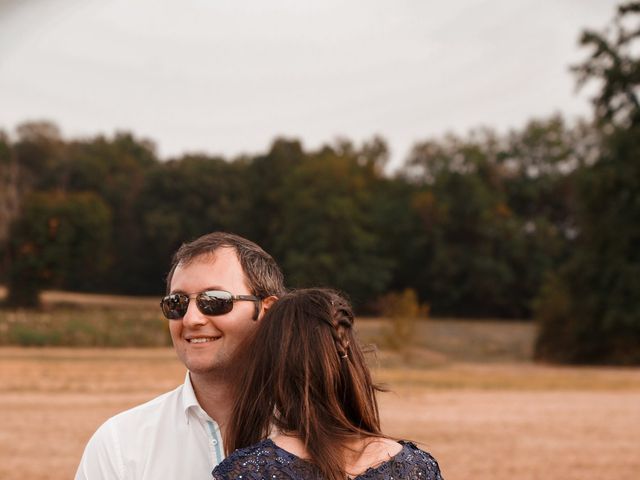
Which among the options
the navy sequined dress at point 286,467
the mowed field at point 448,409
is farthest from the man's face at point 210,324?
the navy sequined dress at point 286,467

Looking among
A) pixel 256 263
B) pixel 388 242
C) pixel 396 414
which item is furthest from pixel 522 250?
pixel 256 263

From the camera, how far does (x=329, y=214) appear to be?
66.1 m

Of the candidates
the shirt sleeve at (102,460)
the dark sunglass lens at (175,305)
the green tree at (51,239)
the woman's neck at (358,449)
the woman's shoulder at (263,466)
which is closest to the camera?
the woman's shoulder at (263,466)

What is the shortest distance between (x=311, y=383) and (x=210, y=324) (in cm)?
52

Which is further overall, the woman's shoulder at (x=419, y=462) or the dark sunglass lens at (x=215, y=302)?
the dark sunglass lens at (x=215, y=302)

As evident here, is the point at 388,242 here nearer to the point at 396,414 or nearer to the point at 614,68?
the point at 614,68

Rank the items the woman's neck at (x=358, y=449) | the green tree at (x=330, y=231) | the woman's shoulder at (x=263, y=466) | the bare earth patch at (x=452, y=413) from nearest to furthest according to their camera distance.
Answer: the woman's shoulder at (x=263, y=466), the woman's neck at (x=358, y=449), the bare earth patch at (x=452, y=413), the green tree at (x=330, y=231)

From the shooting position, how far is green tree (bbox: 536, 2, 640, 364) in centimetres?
3769

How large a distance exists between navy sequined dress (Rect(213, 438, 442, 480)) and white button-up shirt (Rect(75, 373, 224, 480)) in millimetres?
514

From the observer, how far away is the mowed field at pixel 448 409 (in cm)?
1236

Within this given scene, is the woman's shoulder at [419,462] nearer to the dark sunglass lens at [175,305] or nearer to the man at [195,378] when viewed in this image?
the man at [195,378]

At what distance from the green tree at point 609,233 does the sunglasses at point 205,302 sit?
117 ft

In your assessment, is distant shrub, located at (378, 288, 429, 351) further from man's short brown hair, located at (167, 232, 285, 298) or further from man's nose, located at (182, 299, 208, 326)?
man's nose, located at (182, 299, 208, 326)

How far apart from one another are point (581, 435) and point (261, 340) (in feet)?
46.3
